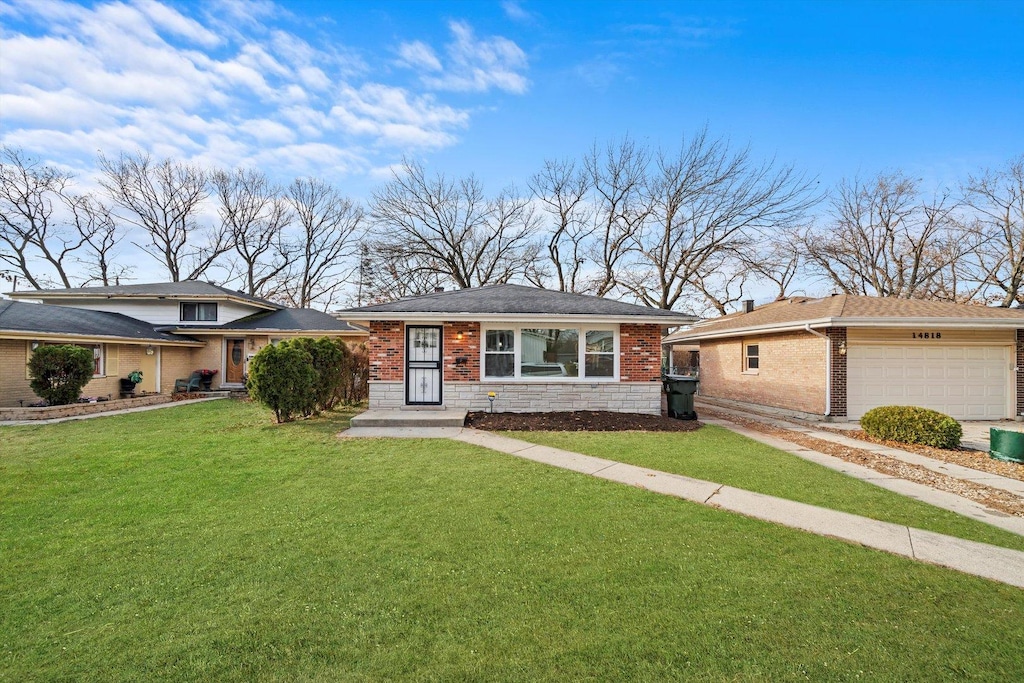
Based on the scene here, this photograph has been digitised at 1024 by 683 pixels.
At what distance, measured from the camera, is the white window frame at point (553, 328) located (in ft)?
35.1

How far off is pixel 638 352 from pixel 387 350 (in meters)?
6.09

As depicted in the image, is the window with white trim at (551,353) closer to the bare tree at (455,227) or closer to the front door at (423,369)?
the front door at (423,369)

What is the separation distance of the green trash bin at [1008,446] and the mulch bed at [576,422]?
15.4 ft

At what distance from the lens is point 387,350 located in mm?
10602

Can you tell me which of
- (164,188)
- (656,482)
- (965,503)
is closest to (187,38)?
(656,482)

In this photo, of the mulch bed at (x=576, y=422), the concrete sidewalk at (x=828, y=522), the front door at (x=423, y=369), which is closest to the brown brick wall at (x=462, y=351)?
the front door at (x=423, y=369)

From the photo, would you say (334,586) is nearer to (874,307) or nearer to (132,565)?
(132,565)

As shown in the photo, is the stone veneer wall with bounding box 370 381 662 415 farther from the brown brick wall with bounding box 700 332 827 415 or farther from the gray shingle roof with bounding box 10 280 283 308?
the gray shingle roof with bounding box 10 280 283 308

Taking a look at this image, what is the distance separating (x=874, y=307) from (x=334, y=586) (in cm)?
1426

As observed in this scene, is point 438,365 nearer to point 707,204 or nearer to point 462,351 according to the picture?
point 462,351

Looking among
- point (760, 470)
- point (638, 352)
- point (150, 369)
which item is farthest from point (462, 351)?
point (150, 369)

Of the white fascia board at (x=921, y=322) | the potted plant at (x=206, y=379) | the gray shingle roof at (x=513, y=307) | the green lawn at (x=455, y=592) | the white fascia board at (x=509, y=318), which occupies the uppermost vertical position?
the gray shingle roof at (x=513, y=307)

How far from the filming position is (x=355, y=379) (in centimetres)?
1333

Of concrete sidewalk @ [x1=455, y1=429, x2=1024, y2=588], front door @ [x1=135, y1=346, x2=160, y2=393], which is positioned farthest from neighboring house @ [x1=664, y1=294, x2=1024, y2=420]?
front door @ [x1=135, y1=346, x2=160, y2=393]
